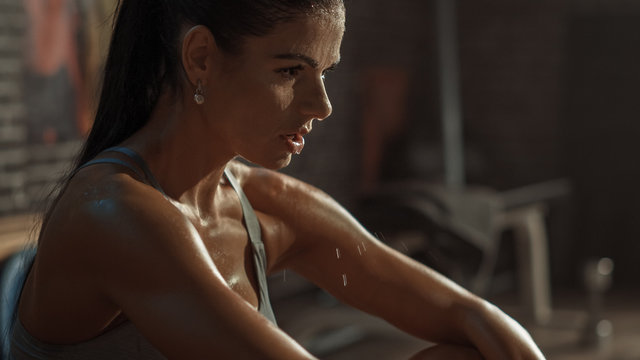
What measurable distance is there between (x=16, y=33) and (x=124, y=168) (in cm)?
200

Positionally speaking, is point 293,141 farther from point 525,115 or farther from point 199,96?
point 525,115

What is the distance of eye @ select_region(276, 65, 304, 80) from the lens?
34.2 inches

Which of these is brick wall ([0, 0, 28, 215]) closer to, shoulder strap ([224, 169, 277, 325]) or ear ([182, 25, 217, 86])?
shoulder strap ([224, 169, 277, 325])

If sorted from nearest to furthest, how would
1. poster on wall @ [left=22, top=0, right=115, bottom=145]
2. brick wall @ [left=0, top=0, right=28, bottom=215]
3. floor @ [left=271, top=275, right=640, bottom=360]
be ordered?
brick wall @ [left=0, top=0, right=28, bottom=215]
poster on wall @ [left=22, top=0, right=115, bottom=145]
floor @ [left=271, top=275, right=640, bottom=360]

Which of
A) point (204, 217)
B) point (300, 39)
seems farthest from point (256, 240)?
point (300, 39)

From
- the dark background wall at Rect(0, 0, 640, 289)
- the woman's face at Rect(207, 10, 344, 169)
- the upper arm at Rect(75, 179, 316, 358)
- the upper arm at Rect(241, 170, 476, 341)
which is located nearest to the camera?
the upper arm at Rect(75, 179, 316, 358)

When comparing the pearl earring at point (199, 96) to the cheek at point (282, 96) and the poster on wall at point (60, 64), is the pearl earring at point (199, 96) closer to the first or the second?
the cheek at point (282, 96)

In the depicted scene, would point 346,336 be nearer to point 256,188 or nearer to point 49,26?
point 49,26

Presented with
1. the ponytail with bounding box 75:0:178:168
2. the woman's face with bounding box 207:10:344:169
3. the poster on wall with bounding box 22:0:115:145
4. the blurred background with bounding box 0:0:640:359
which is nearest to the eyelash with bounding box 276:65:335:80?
the woman's face with bounding box 207:10:344:169

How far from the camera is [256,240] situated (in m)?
1.06

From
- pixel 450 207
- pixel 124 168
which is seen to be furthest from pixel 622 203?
pixel 124 168

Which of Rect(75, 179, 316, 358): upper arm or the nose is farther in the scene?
the nose

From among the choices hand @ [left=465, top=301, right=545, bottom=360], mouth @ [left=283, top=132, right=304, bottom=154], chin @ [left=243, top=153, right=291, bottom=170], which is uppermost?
mouth @ [left=283, top=132, right=304, bottom=154]

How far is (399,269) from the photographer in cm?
110
